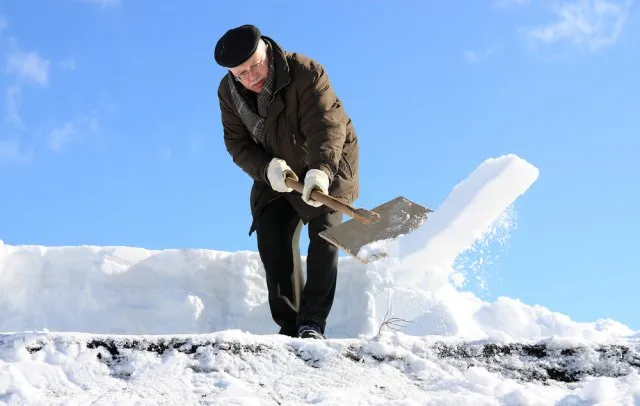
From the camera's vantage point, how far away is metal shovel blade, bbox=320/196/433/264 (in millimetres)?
3570

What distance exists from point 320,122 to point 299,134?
193 millimetres

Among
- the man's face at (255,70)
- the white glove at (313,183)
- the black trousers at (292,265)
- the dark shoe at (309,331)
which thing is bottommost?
the dark shoe at (309,331)

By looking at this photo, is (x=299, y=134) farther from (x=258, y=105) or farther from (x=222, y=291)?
(x=222, y=291)

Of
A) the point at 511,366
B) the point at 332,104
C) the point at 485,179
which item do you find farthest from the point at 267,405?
the point at 485,179

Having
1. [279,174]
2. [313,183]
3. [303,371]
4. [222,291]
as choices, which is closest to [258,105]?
[279,174]

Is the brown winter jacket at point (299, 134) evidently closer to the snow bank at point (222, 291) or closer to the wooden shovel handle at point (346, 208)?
the wooden shovel handle at point (346, 208)

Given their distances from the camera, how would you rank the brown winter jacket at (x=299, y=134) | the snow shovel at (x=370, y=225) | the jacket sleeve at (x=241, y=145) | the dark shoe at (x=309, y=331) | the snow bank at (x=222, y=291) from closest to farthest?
the snow shovel at (x=370, y=225), the dark shoe at (x=309, y=331), the brown winter jacket at (x=299, y=134), the jacket sleeve at (x=241, y=145), the snow bank at (x=222, y=291)

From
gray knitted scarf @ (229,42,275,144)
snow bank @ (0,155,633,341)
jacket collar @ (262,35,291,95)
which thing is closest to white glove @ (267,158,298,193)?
gray knitted scarf @ (229,42,275,144)

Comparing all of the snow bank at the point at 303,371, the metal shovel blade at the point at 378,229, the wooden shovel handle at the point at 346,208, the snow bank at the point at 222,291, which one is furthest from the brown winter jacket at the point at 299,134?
the snow bank at the point at 222,291

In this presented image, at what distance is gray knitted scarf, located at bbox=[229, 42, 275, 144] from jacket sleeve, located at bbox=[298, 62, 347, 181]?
16cm

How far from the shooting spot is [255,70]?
3.76 metres

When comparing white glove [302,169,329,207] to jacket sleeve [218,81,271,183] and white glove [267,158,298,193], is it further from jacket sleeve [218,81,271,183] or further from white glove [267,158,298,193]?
jacket sleeve [218,81,271,183]

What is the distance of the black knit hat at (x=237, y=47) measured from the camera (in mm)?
3643

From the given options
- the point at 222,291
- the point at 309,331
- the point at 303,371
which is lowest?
the point at 303,371
